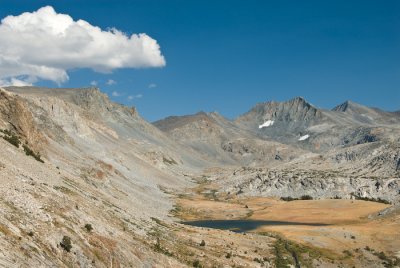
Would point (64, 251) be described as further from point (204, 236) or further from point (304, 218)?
point (304, 218)

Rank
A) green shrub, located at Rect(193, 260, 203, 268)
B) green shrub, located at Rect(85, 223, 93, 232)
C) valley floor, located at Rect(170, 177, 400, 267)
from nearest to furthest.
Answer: green shrub, located at Rect(85, 223, 93, 232)
green shrub, located at Rect(193, 260, 203, 268)
valley floor, located at Rect(170, 177, 400, 267)

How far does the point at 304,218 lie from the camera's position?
436 feet

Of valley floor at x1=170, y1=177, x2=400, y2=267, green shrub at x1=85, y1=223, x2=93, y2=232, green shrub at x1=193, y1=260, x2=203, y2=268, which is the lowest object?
green shrub at x1=193, y1=260, x2=203, y2=268

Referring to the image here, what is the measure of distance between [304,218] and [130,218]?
76.7m

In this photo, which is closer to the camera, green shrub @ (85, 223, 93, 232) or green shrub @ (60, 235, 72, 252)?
green shrub @ (60, 235, 72, 252)

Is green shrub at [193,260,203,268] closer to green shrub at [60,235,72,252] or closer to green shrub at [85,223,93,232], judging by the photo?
green shrub at [85,223,93,232]

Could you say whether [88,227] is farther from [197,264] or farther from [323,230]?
[323,230]

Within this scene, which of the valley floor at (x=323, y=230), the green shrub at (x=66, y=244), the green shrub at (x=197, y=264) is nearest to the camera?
the green shrub at (x=66, y=244)

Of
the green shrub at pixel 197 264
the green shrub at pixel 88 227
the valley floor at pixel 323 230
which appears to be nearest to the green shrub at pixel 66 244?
the green shrub at pixel 88 227

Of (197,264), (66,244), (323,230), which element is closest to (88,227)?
(66,244)

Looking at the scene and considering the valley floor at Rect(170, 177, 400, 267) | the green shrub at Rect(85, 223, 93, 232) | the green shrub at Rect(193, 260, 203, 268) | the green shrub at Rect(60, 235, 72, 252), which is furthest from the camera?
A: the valley floor at Rect(170, 177, 400, 267)

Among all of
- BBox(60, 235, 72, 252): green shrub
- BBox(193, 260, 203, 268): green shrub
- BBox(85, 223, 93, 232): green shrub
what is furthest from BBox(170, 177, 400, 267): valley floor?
BBox(60, 235, 72, 252): green shrub

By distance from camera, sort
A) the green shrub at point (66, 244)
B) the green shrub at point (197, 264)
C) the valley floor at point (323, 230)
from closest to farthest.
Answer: the green shrub at point (66, 244) → the green shrub at point (197, 264) → the valley floor at point (323, 230)

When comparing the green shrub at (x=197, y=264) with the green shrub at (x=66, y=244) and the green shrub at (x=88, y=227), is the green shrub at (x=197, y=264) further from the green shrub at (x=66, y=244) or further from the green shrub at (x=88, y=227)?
the green shrub at (x=66, y=244)
